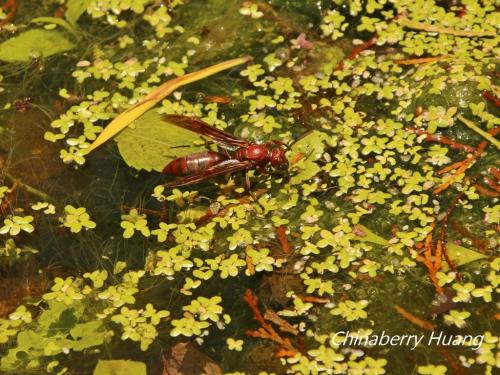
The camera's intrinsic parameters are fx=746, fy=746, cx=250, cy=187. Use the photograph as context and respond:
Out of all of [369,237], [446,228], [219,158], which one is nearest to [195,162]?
[219,158]

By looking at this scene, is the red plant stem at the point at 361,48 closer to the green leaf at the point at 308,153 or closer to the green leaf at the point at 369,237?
the green leaf at the point at 308,153

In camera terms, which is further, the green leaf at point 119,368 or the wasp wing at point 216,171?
the wasp wing at point 216,171

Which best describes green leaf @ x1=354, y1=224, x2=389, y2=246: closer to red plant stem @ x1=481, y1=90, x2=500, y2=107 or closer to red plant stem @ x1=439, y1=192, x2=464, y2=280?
red plant stem @ x1=439, y1=192, x2=464, y2=280

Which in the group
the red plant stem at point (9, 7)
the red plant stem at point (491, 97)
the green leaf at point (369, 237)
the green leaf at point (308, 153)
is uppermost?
the red plant stem at point (491, 97)

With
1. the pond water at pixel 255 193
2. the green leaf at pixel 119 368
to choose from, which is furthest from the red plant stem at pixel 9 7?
the green leaf at pixel 119 368

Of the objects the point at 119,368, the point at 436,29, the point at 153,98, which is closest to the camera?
the point at 119,368

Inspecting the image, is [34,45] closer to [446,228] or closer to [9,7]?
[9,7]

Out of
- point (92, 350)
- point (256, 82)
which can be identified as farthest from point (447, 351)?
point (256, 82)
